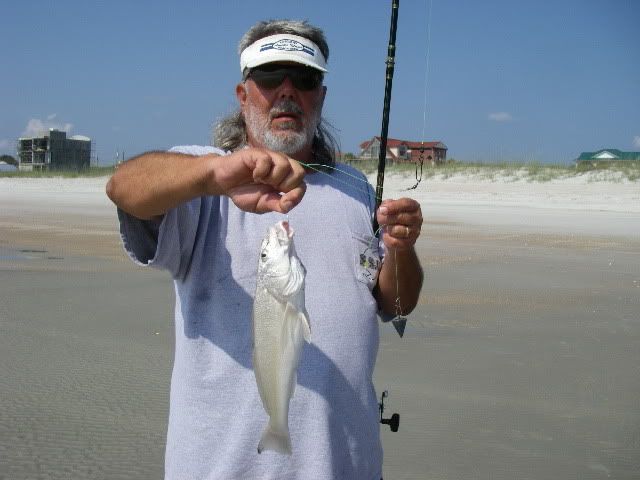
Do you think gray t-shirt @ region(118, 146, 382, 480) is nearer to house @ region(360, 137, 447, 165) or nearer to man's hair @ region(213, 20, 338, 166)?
man's hair @ region(213, 20, 338, 166)

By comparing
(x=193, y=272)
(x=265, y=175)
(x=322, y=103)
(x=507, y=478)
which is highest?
(x=322, y=103)

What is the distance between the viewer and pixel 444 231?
1608 cm

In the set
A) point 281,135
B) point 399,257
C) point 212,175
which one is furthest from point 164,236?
point 399,257

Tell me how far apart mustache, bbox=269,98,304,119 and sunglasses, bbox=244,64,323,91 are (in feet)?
0.18

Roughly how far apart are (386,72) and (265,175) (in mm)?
1395

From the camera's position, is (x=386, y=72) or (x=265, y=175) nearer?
(x=265, y=175)

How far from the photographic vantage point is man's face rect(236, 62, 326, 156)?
2.70 metres

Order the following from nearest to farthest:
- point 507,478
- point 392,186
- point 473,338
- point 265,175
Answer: point 265,175 → point 507,478 → point 473,338 → point 392,186

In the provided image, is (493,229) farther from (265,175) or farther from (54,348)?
(265,175)

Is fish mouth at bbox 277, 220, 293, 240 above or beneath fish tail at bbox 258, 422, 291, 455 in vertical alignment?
above

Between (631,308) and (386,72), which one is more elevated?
(386,72)

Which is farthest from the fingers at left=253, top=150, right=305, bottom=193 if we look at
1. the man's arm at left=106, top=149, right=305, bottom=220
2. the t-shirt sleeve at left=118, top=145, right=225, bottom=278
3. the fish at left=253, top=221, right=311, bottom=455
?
the t-shirt sleeve at left=118, top=145, right=225, bottom=278

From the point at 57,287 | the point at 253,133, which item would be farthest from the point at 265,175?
the point at 57,287

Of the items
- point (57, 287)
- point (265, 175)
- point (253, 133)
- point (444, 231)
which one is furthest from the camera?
point (444, 231)
